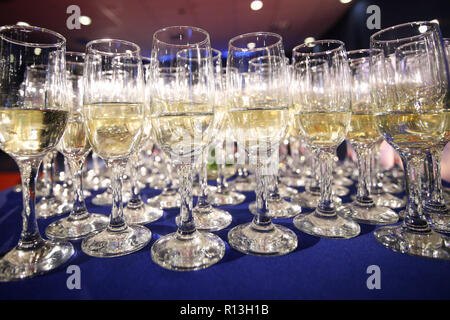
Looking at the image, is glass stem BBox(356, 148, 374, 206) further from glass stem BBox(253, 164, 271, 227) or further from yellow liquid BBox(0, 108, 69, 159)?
yellow liquid BBox(0, 108, 69, 159)

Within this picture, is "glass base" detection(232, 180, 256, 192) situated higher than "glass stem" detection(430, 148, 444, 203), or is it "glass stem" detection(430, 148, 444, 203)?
"glass stem" detection(430, 148, 444, 203)

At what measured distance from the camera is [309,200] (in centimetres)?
129

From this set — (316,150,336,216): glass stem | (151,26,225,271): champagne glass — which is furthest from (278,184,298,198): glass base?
(151,26,225,271): champagne glass

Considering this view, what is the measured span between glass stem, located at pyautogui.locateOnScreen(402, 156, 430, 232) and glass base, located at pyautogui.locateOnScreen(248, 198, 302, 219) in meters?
0.42

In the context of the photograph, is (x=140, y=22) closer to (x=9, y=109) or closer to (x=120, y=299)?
(x=9, y=109)

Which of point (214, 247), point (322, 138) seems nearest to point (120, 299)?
point (214, 247)

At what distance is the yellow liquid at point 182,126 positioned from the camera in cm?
68

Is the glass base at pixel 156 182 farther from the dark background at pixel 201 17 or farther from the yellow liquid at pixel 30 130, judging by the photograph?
the dark background at pixel 201 17

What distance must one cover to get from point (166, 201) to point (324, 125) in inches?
33.2

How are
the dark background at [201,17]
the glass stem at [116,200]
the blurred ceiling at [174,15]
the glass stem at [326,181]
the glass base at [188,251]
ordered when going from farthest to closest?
the blurred ceiling at [174,15] < the dark background at [201,17] < the glass stem at [326,181] < the glass stem at [116,200] < the glass base at [188,251]

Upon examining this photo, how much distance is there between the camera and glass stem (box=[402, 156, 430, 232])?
76 cm

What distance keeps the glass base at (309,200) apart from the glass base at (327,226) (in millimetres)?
261

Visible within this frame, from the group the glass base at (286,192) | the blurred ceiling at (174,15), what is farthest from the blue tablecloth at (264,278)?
the blurred ceiling at (174,15)
